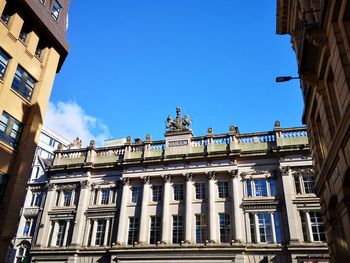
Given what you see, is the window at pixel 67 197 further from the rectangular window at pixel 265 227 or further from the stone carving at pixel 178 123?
the rectangular window at pixel 265 227

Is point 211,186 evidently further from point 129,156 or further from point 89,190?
point 89,190

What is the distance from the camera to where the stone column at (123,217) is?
31.4 m

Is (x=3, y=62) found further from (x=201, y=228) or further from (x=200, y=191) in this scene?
(x=201, y=228)

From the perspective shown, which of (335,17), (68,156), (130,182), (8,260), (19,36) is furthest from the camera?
(68,156)

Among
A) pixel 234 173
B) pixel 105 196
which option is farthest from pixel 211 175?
pixel 105 196

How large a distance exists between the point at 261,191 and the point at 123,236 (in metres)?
14.3

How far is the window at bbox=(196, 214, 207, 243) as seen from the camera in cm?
2966

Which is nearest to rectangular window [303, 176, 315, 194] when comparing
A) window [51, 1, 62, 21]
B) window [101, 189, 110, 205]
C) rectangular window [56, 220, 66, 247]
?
window [101, 189, 110, 205]

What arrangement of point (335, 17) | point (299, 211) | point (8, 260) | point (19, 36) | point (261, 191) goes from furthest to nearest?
point (8, 260)
point (261, 191)
point (299, 211)
point (19, 36)
point (335, 17)

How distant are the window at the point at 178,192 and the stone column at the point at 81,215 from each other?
999 centimetres

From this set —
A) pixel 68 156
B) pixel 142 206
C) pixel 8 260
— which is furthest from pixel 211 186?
pixel 8 260

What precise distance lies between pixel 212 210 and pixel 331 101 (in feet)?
62.6

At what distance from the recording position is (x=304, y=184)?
29219mm

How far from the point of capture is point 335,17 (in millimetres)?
11352
